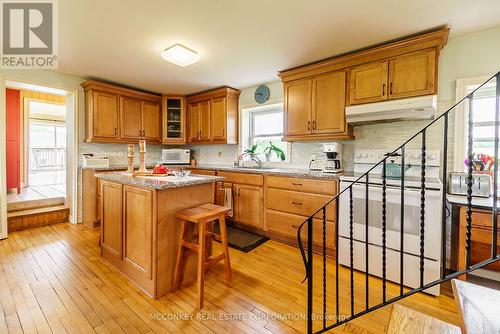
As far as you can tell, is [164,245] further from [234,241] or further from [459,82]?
[459,82]

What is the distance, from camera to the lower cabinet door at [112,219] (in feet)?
7.31

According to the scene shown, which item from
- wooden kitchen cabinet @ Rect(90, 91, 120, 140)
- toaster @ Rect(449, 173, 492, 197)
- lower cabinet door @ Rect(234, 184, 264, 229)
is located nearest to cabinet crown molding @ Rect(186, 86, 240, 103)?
wooden kitchen cabinet @ Rect(90, 91, 120, 140)

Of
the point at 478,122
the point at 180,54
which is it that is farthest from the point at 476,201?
the point at 180,54

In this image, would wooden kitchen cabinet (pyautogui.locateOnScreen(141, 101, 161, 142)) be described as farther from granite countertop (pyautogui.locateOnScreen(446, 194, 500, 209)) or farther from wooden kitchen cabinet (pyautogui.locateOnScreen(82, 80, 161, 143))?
granite countertop (pyautogui.locateOnScreen(446, 194, 500, 209))

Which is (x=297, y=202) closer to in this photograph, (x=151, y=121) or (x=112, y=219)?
(x=112, y=219)

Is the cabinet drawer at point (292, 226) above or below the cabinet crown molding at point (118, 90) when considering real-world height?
below

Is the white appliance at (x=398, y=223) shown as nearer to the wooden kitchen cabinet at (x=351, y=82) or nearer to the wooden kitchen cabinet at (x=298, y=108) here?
the wooden kitchen cabinet at (x=351, y=82)

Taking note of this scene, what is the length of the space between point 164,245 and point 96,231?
2.25 m

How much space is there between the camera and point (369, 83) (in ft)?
8.21

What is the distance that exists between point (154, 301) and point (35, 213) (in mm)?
3099

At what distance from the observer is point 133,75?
351 centimetres

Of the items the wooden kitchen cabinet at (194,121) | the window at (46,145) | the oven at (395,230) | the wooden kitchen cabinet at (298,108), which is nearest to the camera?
the oven at (395,230)

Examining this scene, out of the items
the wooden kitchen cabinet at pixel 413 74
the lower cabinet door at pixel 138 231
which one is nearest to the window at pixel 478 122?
the wooden kitchen cabinet at pixel 413 74

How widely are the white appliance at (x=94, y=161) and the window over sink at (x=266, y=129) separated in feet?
8.24
